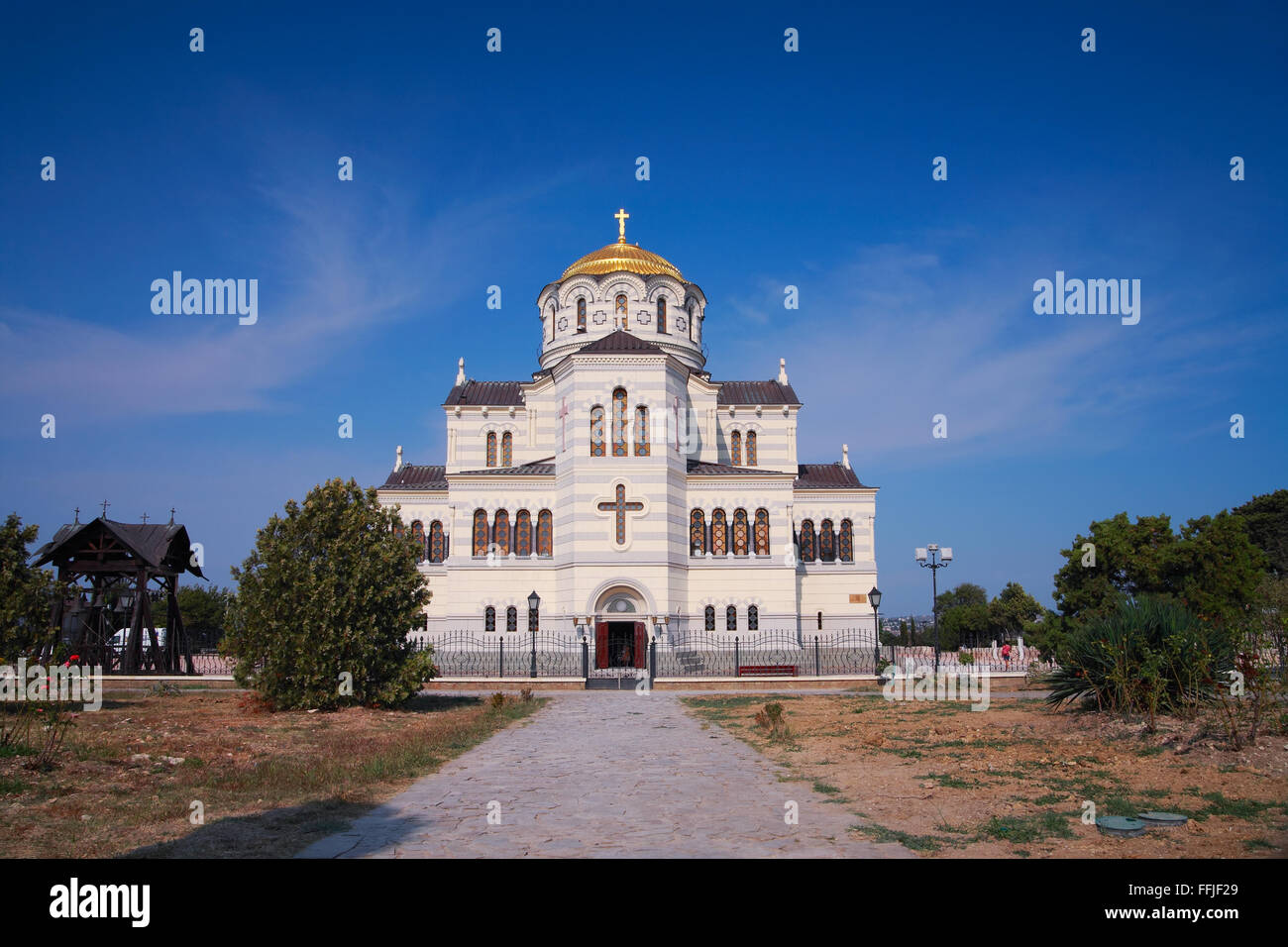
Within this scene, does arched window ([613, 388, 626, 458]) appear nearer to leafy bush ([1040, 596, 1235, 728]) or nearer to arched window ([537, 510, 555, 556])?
arched window ([537, 510, 555, 556])

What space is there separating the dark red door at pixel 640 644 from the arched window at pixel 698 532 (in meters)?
4.38

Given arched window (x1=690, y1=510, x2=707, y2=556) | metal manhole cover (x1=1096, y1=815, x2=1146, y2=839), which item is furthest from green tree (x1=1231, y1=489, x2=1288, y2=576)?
metal manhole cover (x1=1096, y1=815, x2=1146, y2=839)

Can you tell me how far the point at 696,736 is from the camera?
14359 millimetres

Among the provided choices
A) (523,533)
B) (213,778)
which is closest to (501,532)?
(523,533)

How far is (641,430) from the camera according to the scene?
33.9 m

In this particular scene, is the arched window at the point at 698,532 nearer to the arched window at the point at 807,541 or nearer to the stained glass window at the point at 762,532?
the stained glass window at the point at 762,532

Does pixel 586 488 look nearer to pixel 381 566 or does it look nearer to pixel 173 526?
pixel 173 526

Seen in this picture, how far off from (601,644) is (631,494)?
5756mm

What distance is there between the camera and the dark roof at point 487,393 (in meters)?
41.3

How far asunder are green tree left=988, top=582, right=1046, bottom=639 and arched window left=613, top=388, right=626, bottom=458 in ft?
95.2

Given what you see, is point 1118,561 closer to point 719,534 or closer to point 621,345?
point 719,534

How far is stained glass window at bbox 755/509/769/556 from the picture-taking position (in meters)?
36.0
